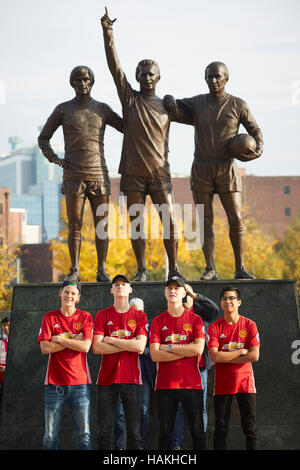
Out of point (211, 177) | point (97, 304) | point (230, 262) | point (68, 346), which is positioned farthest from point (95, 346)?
point (230, 262)

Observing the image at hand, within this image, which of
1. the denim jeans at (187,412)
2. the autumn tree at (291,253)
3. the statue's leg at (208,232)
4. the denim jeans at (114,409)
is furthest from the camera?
the autumn tree at (291,253)

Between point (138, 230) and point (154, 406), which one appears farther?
point (138, 230)

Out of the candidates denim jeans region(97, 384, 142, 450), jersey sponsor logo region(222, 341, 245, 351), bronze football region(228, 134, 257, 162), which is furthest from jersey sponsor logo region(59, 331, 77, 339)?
bronze football region(228, 134, 257, 162)

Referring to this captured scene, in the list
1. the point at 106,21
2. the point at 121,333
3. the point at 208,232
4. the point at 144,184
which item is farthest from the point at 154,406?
the point at 106,21

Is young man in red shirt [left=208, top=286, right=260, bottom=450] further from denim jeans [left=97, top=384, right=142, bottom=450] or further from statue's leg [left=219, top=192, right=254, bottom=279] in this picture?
statue's leg [left=219, top=192, right=254, bottom=279]

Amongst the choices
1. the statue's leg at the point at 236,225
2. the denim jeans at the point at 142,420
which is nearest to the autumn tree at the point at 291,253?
the statue's leg at the point at 236,225

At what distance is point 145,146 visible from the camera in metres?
9.84

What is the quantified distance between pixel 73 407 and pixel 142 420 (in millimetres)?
1146

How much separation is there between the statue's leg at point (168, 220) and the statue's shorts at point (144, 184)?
0.23ft

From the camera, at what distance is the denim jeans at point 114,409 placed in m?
7.34

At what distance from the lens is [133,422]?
290 inches

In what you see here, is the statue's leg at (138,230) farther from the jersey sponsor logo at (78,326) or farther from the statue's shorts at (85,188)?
the jersey sponsor logo at (78,326)

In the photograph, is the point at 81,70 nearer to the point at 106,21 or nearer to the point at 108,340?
the point at 106,21
